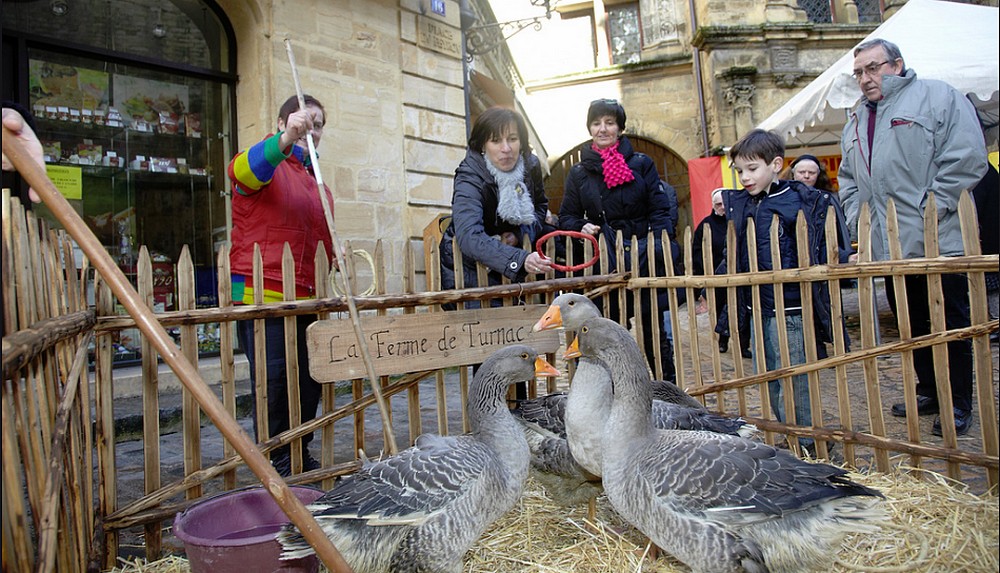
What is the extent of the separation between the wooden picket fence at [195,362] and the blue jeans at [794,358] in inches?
5.8

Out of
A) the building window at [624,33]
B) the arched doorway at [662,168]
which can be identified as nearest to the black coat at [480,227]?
the arched doorway at [662,168]

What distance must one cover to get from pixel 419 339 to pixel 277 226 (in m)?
1.05

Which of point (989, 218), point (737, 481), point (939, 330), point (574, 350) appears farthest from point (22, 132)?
point (989, 218)

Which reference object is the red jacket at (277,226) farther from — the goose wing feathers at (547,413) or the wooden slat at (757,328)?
the wooden slat at (757,328)

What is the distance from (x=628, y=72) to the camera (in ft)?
58.0

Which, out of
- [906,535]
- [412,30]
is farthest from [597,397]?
[412,30]

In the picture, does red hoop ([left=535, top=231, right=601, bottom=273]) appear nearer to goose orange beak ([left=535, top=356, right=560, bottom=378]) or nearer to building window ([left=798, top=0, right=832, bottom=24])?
goose orange beak ([left=535, top=356, right=560, bottom=378])

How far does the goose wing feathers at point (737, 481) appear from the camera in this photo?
2.05 metres

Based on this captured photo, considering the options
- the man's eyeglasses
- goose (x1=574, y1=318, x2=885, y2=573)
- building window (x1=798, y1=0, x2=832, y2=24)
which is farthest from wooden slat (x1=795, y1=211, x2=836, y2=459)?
building window (x1=798, y1=0, x2=832, y2=24)

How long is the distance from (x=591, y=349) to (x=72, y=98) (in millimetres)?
5857

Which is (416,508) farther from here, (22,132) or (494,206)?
(494,206)

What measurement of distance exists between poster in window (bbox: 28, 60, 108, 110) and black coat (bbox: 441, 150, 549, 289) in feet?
14.6

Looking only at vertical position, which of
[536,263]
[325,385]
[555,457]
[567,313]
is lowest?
[555,457]

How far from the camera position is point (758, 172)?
3.87m
